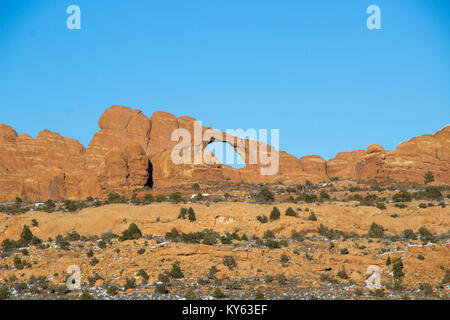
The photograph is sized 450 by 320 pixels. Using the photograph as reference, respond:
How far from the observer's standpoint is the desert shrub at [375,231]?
1954 inches

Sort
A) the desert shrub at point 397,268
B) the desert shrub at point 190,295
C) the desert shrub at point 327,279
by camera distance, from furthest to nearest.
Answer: the desert shrub at point 397,268
the desert shrub at point 327,279
the desert shrub at point 190,295

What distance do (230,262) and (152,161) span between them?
138 feet

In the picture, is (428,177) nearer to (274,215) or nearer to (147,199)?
(274,215)

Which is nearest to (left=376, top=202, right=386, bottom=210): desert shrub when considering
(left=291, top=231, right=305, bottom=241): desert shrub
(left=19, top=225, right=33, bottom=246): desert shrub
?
(left=291, top=231, right=305, bottom=241): desert shrub

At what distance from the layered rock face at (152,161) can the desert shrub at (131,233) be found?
2233cm

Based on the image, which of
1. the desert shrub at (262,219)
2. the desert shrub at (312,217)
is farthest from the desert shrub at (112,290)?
the desert shrub at (312,217)

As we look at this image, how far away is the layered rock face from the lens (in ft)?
252

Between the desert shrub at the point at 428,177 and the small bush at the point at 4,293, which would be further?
the desert shrub at the point at 428,177

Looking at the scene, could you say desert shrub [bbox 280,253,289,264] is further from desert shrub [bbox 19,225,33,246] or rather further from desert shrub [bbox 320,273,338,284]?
desert shrub [bbox 19,225,33,246]

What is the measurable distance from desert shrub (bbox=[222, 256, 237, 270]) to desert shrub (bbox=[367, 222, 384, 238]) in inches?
470

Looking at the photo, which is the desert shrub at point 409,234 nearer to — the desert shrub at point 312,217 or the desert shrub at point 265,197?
the desert shrub at point 312,217

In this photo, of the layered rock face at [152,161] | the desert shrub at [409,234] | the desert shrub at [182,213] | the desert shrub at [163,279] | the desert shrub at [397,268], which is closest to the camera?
the desert shrub at [163,279]

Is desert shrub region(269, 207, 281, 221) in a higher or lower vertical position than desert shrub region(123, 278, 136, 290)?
higher
